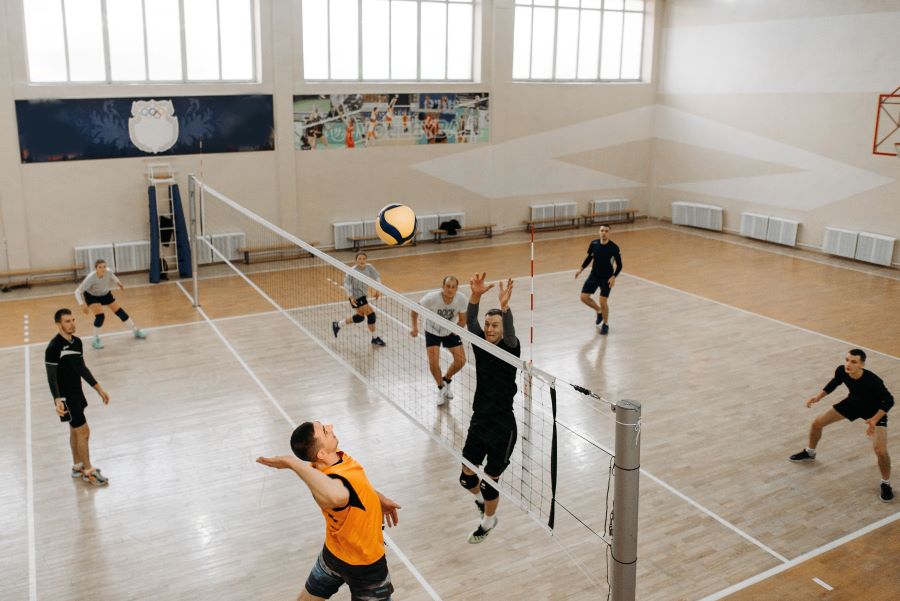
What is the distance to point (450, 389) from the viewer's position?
10602mm

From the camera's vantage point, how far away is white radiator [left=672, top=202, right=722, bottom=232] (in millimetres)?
21766

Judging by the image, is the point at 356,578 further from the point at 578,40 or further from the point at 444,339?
the point at 578,40

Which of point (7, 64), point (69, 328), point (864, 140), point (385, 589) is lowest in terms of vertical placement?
point (385, 589)

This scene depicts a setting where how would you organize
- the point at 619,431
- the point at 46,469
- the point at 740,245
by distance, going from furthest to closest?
1. the point at 740,245
2. the point at 46,469
3. the point at 619,431

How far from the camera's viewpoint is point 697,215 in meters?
22.2

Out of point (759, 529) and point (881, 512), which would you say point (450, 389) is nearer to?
point (759, 529)

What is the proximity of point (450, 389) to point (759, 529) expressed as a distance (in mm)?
4342

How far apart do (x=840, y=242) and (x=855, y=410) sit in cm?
1182

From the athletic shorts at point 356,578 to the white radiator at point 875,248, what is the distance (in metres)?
16.4

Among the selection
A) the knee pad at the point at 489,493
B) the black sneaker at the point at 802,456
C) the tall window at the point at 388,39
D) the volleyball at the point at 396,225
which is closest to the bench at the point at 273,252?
the tall window at the point at 388,39

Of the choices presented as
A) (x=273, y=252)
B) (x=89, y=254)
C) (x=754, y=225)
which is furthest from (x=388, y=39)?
(x=754, y=225)

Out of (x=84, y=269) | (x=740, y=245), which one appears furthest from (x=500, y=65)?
(x=84, y=269)

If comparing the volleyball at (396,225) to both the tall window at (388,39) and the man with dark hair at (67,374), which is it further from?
the tall window at (388,39)

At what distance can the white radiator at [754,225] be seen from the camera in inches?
805
